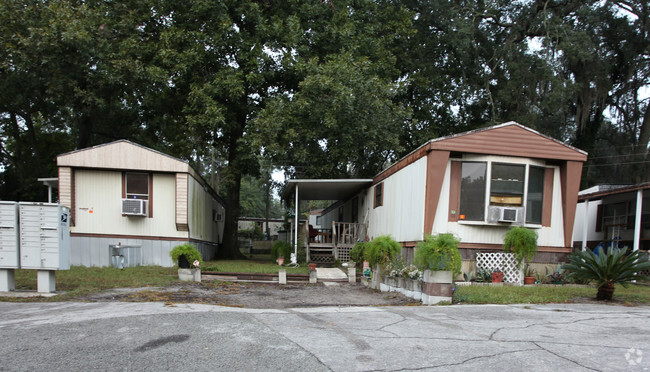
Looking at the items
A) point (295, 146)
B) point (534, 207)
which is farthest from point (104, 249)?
point (534, 207)

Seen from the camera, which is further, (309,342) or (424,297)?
(424,297)

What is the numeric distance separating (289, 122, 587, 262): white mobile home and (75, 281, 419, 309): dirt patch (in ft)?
8.11

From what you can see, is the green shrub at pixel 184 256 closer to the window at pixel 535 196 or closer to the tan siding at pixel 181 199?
the tan siding at pixel 181 199

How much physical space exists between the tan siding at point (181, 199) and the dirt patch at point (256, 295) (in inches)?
168

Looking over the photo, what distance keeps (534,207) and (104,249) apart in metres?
12.6

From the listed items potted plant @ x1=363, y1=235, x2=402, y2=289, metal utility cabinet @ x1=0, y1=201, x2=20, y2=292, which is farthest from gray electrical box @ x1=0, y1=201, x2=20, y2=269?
potted plant @ x1=363, y1=235, x2=402, y2=289

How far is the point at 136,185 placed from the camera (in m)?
14.3

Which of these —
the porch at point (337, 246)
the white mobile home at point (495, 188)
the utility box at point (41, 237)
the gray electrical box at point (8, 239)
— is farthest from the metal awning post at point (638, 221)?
the gray electrical box at point (8, 239)

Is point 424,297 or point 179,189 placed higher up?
point 179,189

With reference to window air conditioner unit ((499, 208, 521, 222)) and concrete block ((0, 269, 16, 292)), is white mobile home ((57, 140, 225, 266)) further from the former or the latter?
window air conditioner unit ((499, 208, 521, 222))

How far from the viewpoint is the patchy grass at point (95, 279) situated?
845cm

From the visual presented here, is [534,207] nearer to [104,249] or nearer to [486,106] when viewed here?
[486,106]

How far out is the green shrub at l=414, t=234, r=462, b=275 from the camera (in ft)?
25.2

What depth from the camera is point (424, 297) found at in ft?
26.3
